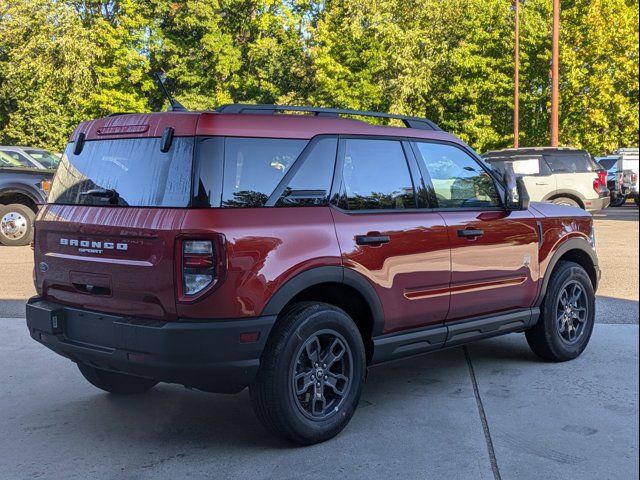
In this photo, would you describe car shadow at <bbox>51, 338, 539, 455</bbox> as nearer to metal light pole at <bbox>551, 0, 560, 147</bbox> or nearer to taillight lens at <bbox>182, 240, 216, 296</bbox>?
taillight lens at <bbox>182, 240, 216, 296</bbox>

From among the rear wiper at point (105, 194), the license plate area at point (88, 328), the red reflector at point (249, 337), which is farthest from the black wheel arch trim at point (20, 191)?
the red reflector at point (249, 337)

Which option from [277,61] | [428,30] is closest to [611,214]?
[428,30]

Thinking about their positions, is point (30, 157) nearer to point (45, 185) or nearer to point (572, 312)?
point (45, 185)

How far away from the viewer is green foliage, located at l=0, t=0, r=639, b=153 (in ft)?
94.0

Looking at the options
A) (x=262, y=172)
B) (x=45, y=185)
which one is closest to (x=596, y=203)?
(x=45, y=185)

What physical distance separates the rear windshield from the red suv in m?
0.01

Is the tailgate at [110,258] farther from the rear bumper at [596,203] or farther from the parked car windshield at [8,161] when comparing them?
the rear bumper at [596,203]

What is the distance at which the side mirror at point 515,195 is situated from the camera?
5082mm

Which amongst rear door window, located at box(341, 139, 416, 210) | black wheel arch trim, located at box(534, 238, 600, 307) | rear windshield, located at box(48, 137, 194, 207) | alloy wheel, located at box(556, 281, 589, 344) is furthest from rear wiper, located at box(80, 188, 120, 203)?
alloy wheel, located at box(556, 281, 589, 344)

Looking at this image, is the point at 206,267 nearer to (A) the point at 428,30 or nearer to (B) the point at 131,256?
(B) the point at 131,256

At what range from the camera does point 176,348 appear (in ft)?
11.3

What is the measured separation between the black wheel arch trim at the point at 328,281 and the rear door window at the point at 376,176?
A: 1.47ft

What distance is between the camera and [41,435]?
4.18 m

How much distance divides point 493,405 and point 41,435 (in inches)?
112
